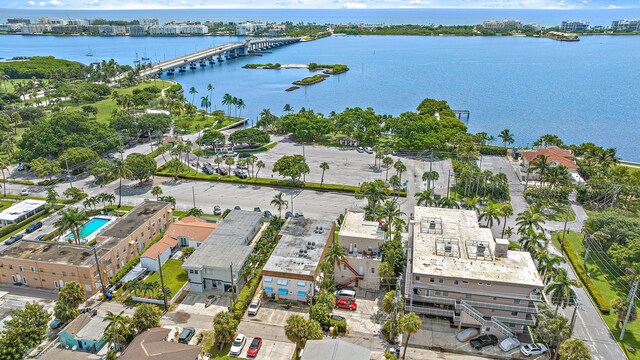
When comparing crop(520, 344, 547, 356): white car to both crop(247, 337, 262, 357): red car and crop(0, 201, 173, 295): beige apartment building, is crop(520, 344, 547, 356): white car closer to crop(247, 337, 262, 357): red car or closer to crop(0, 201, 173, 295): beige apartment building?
crop(247, 337, 262, 357): red car

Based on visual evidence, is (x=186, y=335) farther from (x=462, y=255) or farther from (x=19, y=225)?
(x=19, y=225)

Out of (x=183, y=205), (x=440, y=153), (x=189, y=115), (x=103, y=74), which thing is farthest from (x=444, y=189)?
(x=103, y=74)

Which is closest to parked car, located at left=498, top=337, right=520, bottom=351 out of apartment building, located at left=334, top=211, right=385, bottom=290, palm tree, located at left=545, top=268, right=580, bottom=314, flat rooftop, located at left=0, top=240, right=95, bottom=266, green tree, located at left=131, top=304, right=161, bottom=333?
palm tree, located at left=545, top=268, right=580, bottom=314

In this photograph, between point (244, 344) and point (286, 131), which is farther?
point (286, 131)

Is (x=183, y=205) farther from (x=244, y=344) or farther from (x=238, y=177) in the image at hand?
(x=244, y=344)

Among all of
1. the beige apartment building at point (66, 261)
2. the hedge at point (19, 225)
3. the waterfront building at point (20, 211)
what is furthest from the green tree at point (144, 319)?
the waterfront building at point (20, 211)

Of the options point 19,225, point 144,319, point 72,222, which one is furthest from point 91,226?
point 144,319

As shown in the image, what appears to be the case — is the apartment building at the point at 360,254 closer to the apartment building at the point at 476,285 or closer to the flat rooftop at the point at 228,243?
the apartment building at the point at 476,285
